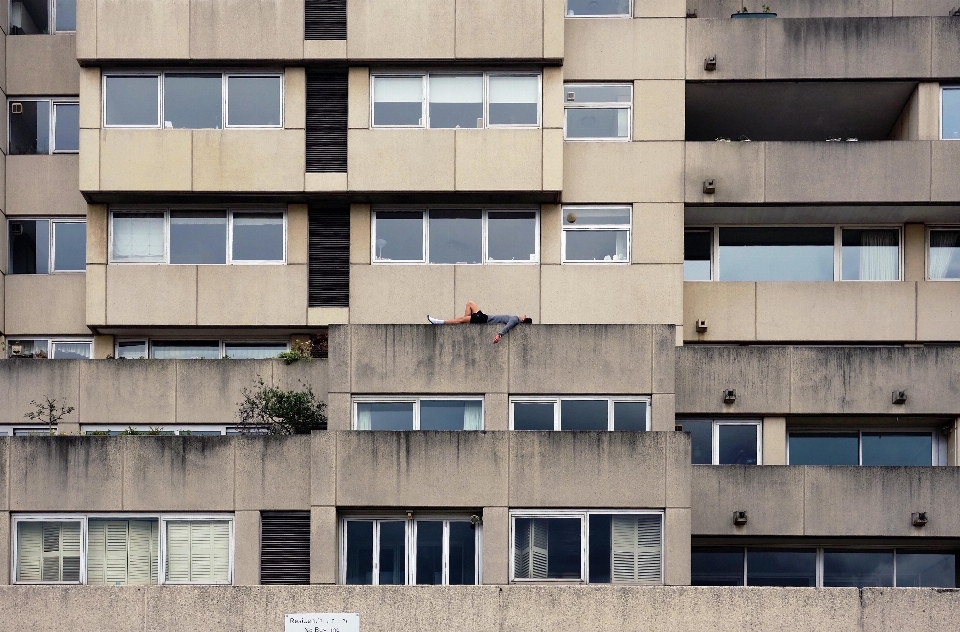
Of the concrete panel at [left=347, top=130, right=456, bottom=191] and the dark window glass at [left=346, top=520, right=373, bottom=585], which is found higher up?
the concrete panel at [left=347, top=130, right=456, bottom=191]

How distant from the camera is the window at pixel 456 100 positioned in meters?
29.0

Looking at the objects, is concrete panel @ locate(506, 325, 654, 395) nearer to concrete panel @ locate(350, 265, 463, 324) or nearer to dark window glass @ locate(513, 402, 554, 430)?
dark window glass @ locate(513, 402, 554, 430)

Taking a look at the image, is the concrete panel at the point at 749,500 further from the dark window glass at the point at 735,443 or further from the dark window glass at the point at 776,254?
the dark window glass at the point at 776,254

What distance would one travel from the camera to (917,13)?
3108 centimetres

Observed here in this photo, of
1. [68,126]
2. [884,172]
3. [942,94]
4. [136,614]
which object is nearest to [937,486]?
[884,172]

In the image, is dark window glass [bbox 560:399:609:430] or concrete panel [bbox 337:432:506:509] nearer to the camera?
concrete panel [bbox 337:432:506:509]

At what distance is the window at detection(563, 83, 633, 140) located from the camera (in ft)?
96.9

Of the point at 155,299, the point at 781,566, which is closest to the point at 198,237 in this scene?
the point at 155,299

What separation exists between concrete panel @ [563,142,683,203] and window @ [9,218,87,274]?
1052cm

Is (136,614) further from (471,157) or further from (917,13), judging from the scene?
(917,13)

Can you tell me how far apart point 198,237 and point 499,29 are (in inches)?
299

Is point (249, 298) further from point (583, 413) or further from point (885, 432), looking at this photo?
point (885, 432)

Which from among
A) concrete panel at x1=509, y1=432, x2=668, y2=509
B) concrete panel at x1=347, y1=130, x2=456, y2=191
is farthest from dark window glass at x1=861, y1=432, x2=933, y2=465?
concrete panel at x1=347, y1=130, x2=456, y2=191

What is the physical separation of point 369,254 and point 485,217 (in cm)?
254
